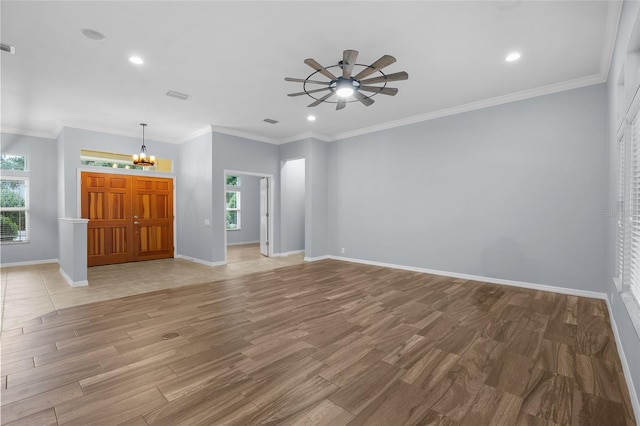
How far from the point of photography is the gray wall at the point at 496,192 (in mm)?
4168

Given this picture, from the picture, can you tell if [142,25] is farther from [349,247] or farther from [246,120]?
[349,247]

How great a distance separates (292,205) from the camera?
27.2 feet

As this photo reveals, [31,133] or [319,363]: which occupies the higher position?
[31,133]

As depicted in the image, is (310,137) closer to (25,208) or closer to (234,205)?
(234,205)

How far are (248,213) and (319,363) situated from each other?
901 cm

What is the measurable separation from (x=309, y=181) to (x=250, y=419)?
5848 millimetres

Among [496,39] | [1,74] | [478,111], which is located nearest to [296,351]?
[496,39]

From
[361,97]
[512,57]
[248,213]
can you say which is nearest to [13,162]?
[248,213]

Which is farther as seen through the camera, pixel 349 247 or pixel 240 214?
pixel 240 214

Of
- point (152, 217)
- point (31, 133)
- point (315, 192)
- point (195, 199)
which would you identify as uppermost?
point (31, 133)

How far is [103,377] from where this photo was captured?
7.32ft

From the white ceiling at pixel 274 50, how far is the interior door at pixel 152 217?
7.65 feet

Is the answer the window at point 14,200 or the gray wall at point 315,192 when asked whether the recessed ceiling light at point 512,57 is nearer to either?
the gray wall at point 315,192

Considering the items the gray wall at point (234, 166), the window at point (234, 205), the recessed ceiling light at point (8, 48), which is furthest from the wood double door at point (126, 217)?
the recessed ceiling light at point (8, 48)
